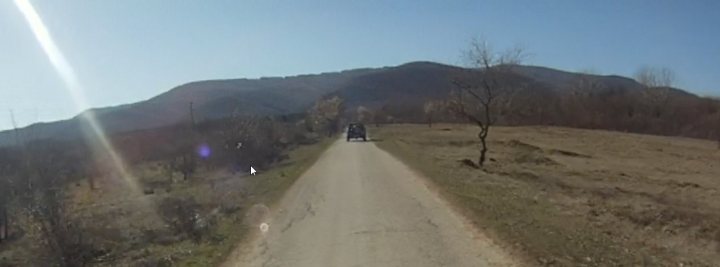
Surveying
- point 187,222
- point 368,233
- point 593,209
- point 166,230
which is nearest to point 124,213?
point 166,230

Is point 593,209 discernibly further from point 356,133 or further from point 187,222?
point 356,133

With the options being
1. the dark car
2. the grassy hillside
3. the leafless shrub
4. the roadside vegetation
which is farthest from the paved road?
the dark car

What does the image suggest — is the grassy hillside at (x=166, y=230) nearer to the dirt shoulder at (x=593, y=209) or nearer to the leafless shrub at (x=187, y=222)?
the leafless shrub at (x=187, y=222)

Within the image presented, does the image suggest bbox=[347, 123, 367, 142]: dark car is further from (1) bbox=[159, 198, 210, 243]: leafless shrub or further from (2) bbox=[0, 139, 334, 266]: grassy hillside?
(1) bbox=[159, 198, 210, 243]: leafless shrub

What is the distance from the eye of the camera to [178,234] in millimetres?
15969

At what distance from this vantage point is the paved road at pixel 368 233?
10625 millimetres

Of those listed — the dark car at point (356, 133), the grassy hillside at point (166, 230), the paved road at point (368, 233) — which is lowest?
the dark car at point (356, 133)

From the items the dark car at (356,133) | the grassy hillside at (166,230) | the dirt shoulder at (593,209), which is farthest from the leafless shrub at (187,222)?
the dark car at (356,133)

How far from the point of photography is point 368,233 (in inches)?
511

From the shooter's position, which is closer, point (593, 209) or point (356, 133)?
point (593, 209)

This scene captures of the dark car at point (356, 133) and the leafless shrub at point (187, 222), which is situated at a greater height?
the leafless shrub at point (187, 222)

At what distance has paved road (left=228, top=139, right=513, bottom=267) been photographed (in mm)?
10625

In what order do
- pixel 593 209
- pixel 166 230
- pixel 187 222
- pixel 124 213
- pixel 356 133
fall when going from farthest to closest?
1. pixel 356 133
2. pixel 124 213
3. pixel 593 209
4. pixel 166 230
5. pixel 187 222

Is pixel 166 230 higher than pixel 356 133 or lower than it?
higher
